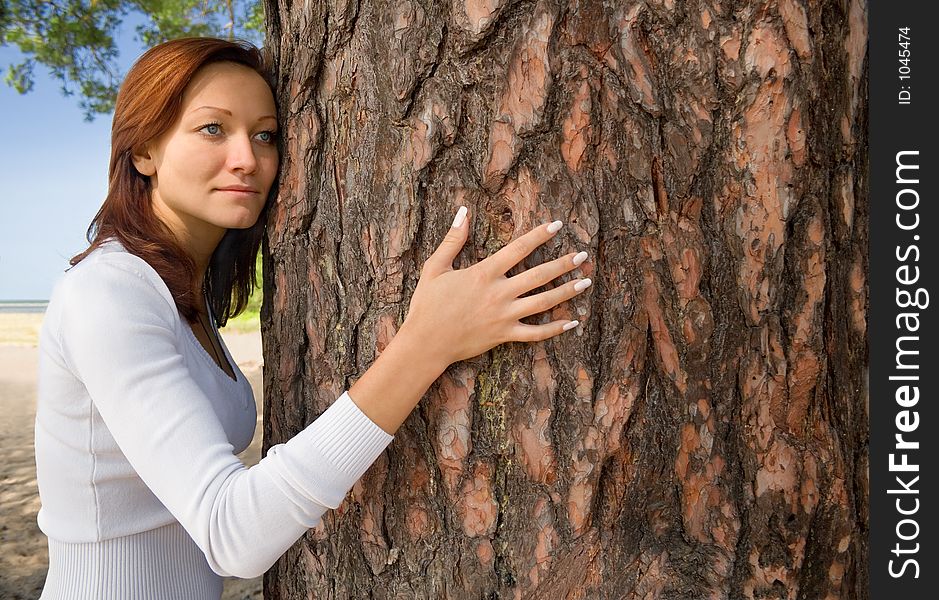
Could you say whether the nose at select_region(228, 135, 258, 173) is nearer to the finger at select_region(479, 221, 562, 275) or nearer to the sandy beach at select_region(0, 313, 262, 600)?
the finger at select_region(479, 221, 562, 275)

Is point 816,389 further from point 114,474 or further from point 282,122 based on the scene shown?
point 114,474

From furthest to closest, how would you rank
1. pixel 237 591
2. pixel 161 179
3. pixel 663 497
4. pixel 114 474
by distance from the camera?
pixel 237 591 < pixel 161 179 < pixel 114 474 < pixel 663 497

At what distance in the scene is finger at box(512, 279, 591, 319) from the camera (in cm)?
130

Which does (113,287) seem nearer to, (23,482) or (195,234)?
(195,234)

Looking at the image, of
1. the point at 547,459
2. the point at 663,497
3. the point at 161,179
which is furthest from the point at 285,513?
the point at 161,179

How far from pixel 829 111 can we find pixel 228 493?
1.26m

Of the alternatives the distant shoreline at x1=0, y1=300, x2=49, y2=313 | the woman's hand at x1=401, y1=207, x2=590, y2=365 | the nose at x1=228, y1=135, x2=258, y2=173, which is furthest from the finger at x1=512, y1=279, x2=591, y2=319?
the distant shoreline at x1=0, y1=300, x2=49, y2=313

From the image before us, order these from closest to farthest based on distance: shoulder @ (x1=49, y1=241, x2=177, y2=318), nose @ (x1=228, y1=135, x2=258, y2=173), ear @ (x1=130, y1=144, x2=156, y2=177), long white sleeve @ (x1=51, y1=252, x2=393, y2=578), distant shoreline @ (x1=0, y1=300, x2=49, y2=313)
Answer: long white sleeve @ (x1=51, y1=252, x2=393, y2=578) → shoulder @ (x1=49, y1=241, x2=177, y2=318) → nose @ (x1=228, y1=135, x2=258, y2=173) → ear @ (x1=130, y1=144, x2=156, y2=177) → distant shoreline @ (x1=0, y1=300, x2=49, y2=313)

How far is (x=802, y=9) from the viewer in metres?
1.36

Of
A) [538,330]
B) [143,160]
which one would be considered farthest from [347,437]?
[143,160]

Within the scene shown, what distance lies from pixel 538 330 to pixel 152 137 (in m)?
0.93

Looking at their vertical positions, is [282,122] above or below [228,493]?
A: above

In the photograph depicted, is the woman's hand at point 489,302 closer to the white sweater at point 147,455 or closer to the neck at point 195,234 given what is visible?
the white sweater at point 147,455

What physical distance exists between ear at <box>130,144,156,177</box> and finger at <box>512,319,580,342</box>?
0.92m
